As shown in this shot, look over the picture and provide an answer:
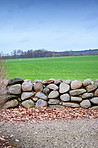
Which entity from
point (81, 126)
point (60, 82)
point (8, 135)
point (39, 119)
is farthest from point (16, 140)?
point (60, 82)

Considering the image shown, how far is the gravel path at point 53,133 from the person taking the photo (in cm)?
396

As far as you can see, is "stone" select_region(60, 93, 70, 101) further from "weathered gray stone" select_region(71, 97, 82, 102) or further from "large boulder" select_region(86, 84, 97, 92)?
"large boulder" select_region(86, 84, 97, 92)

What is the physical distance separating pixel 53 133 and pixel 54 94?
268 cm

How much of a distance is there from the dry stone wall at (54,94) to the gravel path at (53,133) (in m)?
1.49

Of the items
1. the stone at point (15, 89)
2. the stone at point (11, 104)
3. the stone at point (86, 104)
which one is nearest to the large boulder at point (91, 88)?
the stone at point (86, 104)

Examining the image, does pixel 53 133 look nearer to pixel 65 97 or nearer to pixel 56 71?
pixel 65 97

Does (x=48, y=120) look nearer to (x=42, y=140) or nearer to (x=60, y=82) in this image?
(x=42, y=140)

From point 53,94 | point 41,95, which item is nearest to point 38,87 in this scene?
point 41,95

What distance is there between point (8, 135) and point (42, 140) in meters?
0.97

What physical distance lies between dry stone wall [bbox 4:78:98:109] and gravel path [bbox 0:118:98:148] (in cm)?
149

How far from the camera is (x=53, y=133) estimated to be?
14.9ft

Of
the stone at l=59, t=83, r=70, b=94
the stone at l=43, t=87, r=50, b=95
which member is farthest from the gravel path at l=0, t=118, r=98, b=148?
the stone at l=43, t=87, r=50, b=95

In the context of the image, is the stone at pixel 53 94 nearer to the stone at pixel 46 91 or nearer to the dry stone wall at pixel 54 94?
the dry stone wall at pixel 54 94

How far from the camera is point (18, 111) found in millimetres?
6504
